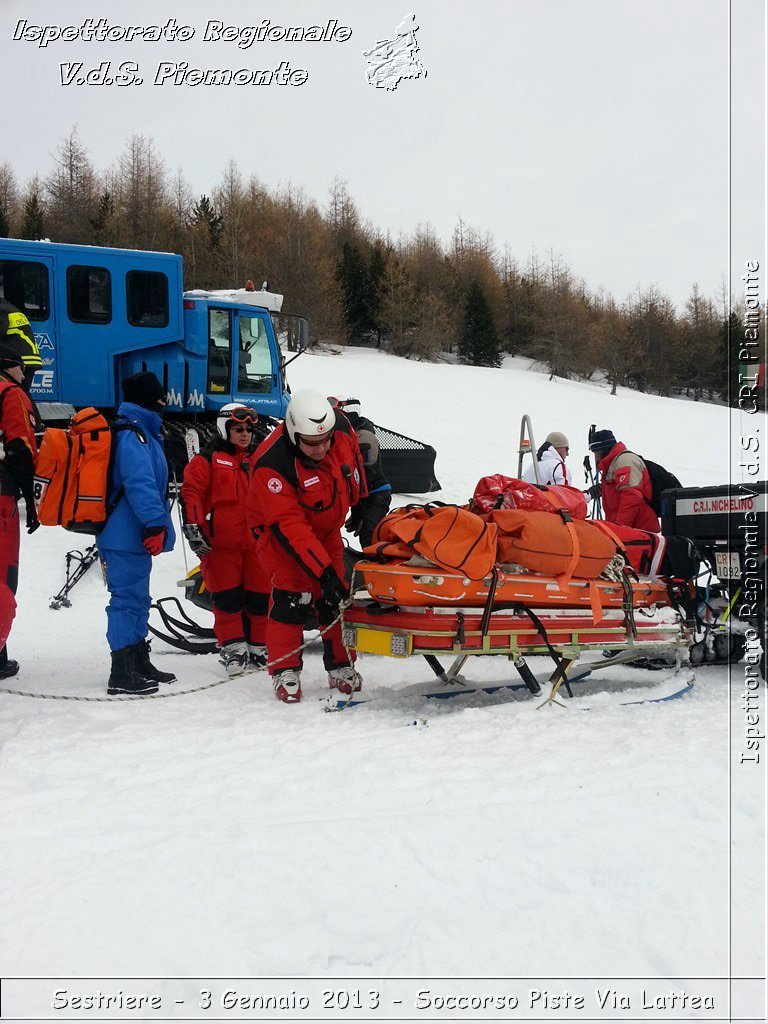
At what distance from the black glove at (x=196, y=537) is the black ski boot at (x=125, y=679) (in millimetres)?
872

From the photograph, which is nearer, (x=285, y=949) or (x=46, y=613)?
(x=285, y=949)

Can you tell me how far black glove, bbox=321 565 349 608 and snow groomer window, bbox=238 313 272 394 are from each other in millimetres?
7588

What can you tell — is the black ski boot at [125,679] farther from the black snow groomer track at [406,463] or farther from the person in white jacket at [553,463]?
the black snow groomer track at [406,463]

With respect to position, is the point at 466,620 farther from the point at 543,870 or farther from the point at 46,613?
the point at 46,613

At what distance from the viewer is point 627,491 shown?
18.7 ft

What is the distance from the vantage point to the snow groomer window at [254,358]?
11.2m

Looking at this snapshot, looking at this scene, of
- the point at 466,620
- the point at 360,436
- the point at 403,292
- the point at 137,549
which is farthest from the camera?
the point at 403,292

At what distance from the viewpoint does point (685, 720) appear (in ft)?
11.9

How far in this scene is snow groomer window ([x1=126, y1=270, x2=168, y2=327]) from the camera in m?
10.2

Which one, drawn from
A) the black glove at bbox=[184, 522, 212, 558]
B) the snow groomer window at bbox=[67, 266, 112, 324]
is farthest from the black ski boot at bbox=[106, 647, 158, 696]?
the snow groomer window at bbox=[67, 266, 112, 324]

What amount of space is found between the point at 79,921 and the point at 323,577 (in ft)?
7.18

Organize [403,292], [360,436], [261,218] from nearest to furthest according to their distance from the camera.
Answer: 1. [360,436]
2. [403,292]
3. [261,218]

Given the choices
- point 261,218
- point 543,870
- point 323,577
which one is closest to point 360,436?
point 323,577

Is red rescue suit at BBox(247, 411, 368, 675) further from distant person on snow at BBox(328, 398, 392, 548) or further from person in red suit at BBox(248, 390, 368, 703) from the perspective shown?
distant person on snow at BBox(328, 398, 392, 548)
